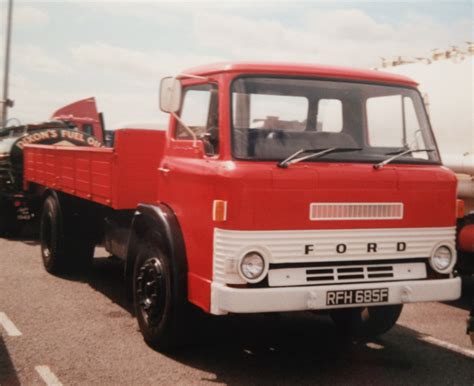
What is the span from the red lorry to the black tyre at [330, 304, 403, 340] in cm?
93

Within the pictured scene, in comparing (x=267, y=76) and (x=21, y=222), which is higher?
(x=267, y=76)

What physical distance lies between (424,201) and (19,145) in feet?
28.7

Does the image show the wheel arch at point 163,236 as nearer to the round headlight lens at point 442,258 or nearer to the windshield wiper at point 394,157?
the windshield wiper at point 394,157

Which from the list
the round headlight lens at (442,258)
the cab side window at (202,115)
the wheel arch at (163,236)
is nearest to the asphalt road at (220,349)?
the wheel arch at (163,236)

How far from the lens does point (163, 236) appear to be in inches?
208

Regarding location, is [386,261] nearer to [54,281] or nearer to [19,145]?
[54,281]

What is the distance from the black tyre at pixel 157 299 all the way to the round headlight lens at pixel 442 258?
6.24 feet

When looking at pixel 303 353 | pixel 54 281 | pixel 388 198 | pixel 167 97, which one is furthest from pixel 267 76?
pixel 54 281

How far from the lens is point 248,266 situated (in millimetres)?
4570

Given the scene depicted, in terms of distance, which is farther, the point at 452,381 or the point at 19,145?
the point at 19,145

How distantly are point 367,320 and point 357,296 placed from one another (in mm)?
1354

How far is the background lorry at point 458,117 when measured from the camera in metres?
7.29

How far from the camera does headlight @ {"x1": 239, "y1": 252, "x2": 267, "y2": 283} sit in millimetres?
4551

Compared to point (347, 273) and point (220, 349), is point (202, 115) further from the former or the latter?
point (220, 349)
